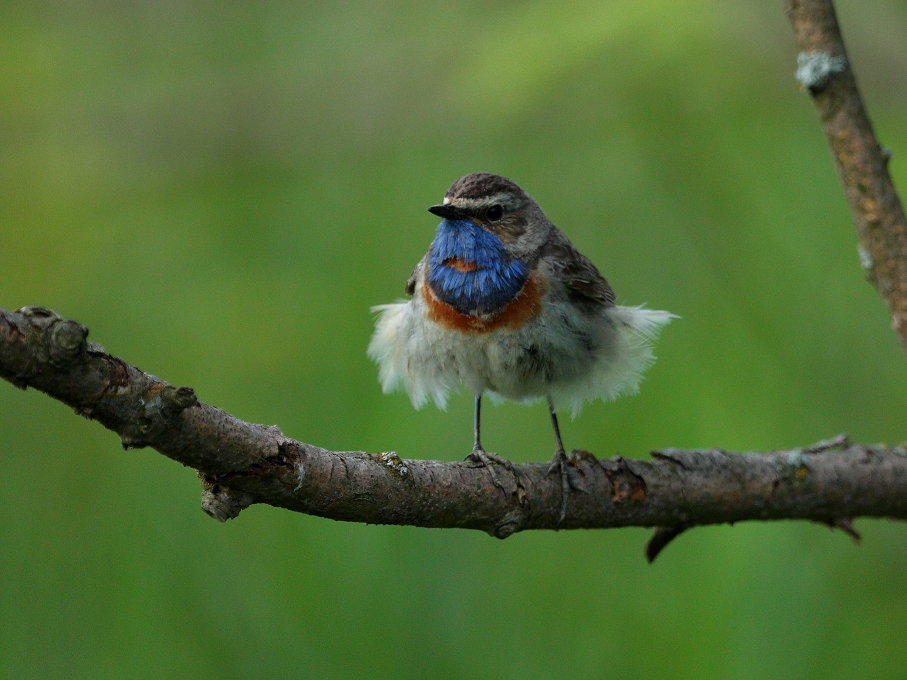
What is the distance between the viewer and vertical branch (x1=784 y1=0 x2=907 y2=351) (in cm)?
401

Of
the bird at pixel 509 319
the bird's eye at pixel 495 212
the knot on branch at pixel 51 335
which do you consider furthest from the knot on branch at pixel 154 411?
the bird's eye at pixel 495 212

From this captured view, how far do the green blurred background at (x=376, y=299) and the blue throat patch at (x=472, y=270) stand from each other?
363mm

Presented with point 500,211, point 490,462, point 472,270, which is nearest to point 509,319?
point 472,270

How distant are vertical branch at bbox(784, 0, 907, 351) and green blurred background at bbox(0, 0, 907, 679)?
1.11ft

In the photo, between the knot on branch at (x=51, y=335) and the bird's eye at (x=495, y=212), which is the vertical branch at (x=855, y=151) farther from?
the knot on branch at (x=51, y=335)

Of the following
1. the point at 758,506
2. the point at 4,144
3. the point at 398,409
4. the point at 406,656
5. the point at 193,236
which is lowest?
the point at 406,656

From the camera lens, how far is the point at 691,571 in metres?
5.00

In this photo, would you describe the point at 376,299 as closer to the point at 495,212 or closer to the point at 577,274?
the point at 495,212

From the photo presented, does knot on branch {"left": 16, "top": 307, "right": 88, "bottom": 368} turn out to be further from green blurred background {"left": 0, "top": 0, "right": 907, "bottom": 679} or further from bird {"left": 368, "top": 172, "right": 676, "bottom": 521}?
bird {"left": 368, "top": 172, "right": 676, "bottom": 521}

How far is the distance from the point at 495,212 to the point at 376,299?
2.58 ft

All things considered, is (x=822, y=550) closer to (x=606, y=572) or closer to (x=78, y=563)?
(x=606, y=572)

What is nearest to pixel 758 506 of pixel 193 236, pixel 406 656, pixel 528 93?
pixel 406 656

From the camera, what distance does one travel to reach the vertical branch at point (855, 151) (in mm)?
4012

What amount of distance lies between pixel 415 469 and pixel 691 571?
2443 mm
